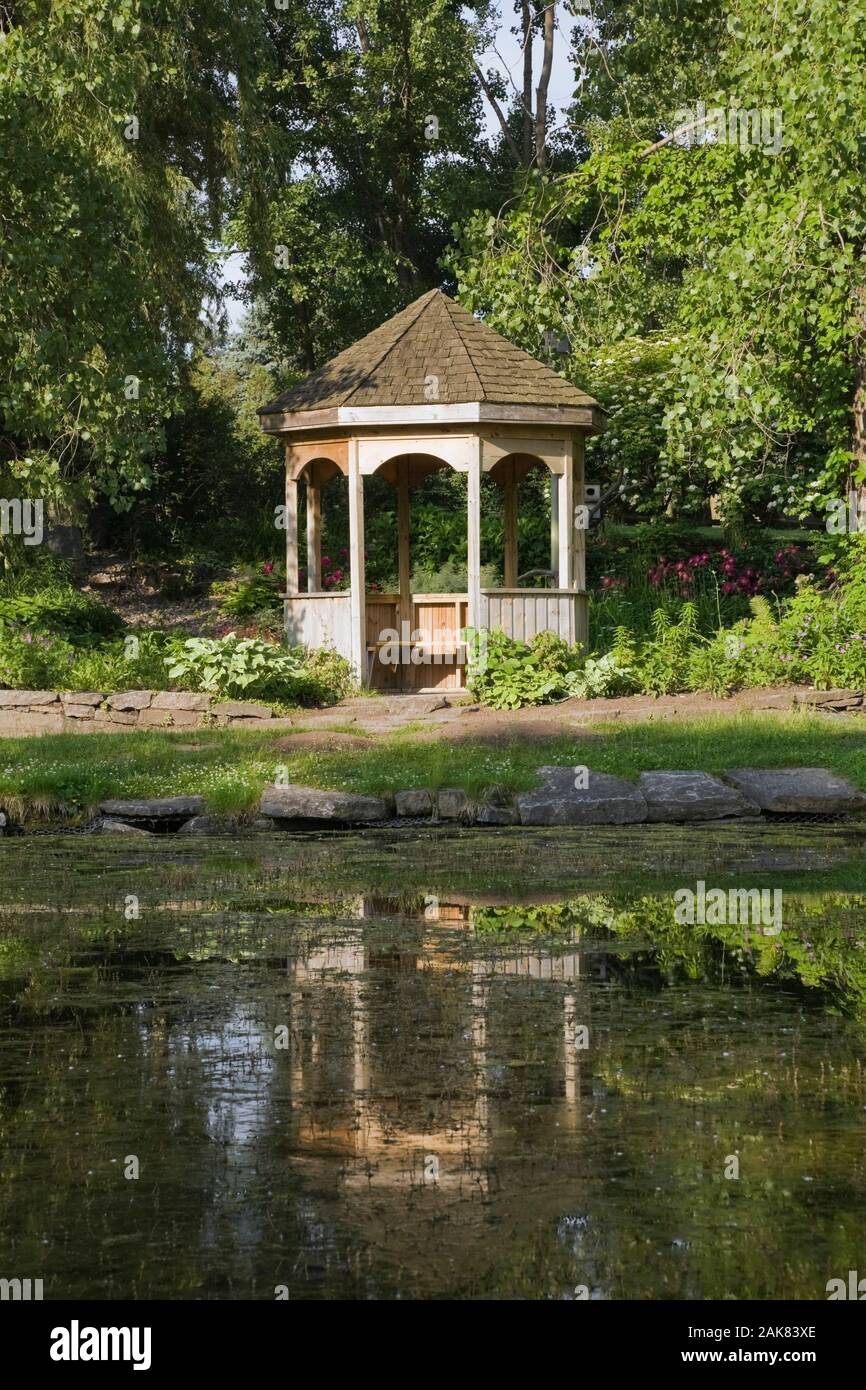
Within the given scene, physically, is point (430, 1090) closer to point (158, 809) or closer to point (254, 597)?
point (158, 809)

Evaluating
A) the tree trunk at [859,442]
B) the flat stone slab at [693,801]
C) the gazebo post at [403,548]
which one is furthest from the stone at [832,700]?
the gazebo post at [403,548]

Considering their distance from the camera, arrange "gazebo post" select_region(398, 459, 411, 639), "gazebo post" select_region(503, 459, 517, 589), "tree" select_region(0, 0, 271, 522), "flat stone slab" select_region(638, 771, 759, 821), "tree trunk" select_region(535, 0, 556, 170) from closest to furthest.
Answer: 1. "flat stone slab" select_region(638, 771, 759, 821)
2. "tree" select_region(0, 0, 271, 522)
3. "gazebo post" select_region(398, 459, 411, 639)
4. "gazebo post" select_region(503, 459, 517, 589)
5. "tree trunk" select_region(535, 0, 556, 170)

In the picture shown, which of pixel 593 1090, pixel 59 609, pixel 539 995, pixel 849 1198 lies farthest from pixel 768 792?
pixel 59 609

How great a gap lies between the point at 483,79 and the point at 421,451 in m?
21.7

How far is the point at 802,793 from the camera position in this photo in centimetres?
1365

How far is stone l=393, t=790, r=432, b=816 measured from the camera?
13859 mm

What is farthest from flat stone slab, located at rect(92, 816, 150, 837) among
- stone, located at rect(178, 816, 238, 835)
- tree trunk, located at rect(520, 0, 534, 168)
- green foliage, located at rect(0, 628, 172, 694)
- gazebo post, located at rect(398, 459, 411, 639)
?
tree trunk, located at rect(520, 0, 534, 168)

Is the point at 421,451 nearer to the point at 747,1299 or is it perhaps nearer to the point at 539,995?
the point at 539,995

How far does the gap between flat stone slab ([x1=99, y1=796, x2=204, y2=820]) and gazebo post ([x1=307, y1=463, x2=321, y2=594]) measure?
717cm

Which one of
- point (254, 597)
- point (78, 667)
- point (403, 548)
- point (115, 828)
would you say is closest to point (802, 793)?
point (115, 828)

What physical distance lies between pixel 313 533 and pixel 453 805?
8246mm

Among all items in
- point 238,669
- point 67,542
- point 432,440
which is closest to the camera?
point 238,669

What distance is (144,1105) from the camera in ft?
18.2

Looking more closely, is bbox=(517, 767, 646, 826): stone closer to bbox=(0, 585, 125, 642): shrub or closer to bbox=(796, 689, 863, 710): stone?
bbox=(796, 689, 863, 710): stone
